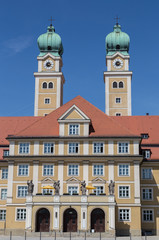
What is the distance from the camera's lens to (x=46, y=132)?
55.1 metres

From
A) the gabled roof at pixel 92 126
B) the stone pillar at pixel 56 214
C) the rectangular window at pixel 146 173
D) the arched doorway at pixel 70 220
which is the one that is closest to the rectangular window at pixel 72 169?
the gabled roof at pixel 92 126

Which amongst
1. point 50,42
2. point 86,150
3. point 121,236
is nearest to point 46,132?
point 86,150

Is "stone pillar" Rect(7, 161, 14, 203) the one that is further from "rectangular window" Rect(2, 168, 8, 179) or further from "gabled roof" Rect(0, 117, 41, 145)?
"gabled roof" Rect(0, 117, 41, 145)

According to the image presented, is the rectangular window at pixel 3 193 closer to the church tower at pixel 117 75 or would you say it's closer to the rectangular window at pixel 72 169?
the rectangular window at pixel 72 169

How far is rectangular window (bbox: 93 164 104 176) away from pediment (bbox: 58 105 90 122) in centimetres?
628

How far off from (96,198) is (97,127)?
33.1ft

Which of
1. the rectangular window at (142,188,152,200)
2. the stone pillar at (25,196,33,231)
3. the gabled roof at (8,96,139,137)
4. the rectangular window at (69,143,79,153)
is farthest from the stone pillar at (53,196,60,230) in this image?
the rectangular window at (142,188,152,200)

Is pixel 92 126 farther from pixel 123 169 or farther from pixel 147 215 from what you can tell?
pixel 147 215

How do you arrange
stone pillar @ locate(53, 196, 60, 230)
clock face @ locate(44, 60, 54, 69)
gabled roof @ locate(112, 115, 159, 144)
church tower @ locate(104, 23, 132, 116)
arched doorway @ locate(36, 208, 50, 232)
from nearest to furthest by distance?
stone pillar @ locate(53, 196, 60, 230), arched doorway @ locate(36, 208, 50, 232), gabled roof @ locate(112, 115, 159, 144), church tower @ locate(104, 23, 132, 116), clock face @ locate(44, 60, 54, 69)

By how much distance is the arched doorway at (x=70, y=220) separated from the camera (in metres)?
49.7

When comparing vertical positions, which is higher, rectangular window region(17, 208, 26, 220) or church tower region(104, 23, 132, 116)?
church tower region(104, 23, 132, 116)

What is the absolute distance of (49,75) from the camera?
81750 millimetres

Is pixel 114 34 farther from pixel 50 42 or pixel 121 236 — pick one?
pixel 121 236

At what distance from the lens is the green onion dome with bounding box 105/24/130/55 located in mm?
83438
